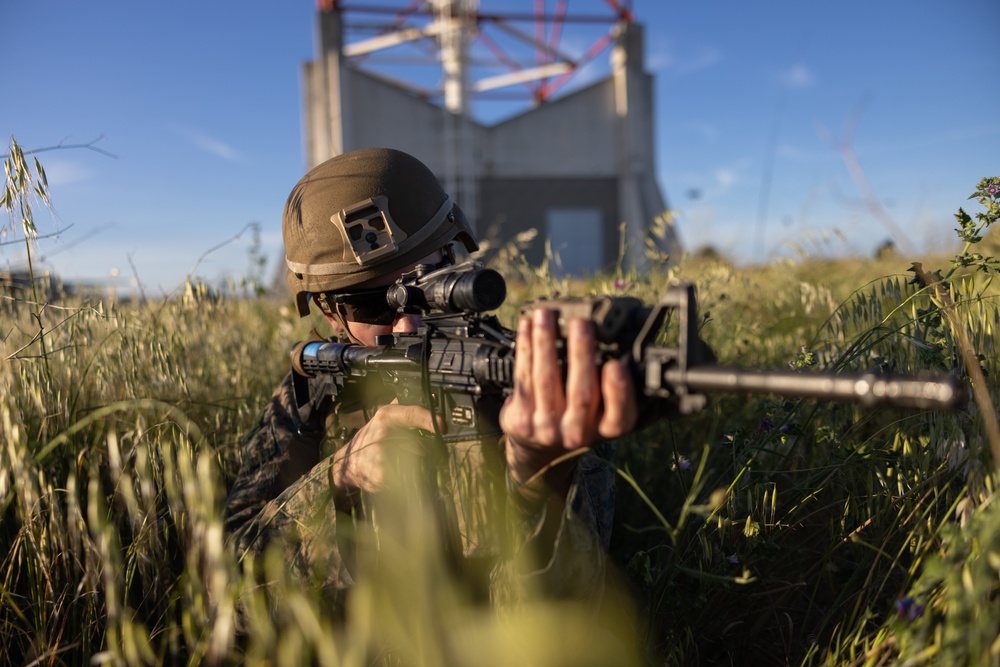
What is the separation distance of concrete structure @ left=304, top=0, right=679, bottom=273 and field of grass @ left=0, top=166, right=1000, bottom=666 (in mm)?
15440

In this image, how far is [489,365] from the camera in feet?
4.95

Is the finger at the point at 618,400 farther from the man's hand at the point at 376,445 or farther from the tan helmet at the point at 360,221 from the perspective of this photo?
the tan helmet at the point at 360,221

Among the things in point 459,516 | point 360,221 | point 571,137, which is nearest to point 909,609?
point 459,516

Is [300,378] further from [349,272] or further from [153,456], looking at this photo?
[153,456]

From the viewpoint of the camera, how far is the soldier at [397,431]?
133 cm

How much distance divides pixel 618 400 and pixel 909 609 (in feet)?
2.06

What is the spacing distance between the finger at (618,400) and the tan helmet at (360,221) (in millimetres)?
1149

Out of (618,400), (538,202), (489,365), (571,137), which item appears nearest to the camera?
(618,400)

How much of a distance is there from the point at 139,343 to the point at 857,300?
8.03ft

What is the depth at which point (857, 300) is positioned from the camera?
6.68 ft

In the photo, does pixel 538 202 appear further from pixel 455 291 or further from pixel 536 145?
pixel 455 291

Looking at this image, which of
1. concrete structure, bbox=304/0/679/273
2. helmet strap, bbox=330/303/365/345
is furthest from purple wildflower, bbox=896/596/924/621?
concrete structure, bbox=304/0/679/273

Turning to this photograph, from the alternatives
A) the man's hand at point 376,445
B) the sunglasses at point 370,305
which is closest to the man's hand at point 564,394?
the man's hand at point 376,445

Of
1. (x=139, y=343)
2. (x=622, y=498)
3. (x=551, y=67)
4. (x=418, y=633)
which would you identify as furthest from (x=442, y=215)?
(x=551, y=67)
